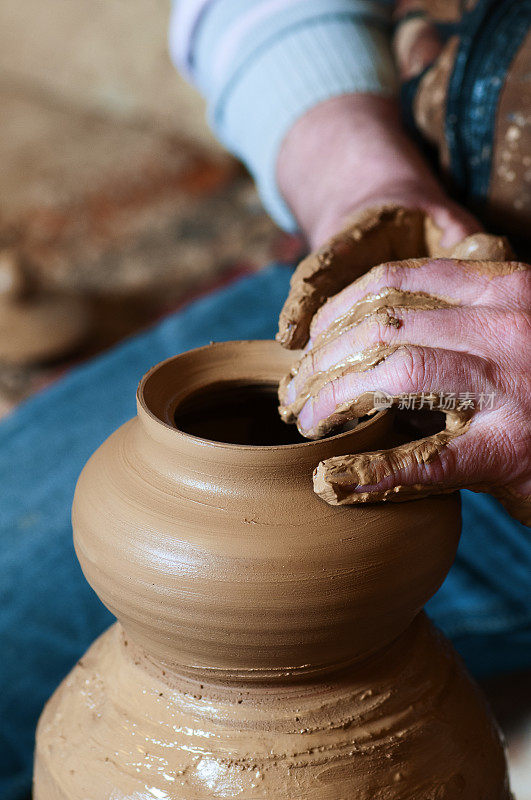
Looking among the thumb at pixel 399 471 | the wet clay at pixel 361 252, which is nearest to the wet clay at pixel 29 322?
the wet clay at pixel 361 252

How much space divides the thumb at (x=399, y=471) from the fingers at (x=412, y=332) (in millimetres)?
73

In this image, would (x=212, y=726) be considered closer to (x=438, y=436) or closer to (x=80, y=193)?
(x=438, y=436)

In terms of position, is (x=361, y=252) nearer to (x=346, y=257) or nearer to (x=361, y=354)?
(x=346, y=257)

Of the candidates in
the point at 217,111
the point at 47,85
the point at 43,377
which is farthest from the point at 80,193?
the point at 217,111

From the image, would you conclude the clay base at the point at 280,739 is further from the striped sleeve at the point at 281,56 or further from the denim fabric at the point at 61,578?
the striped sleeve at the point at 281,56

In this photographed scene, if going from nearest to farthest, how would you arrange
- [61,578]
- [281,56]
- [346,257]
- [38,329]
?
[346,257]
[61,578]
[281,56]
[38,329]

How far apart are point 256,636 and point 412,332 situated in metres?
0.27

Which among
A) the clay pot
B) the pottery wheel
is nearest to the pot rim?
the clay pot

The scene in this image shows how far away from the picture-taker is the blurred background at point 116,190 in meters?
3.20

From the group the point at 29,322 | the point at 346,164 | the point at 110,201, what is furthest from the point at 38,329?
the point at 346,164

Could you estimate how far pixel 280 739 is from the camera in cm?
65

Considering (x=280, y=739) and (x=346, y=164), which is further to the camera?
(x=346, y=164)

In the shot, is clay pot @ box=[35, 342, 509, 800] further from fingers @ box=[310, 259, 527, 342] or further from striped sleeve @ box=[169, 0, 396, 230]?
striped sleeve @ box=[169, 0, 396, 230]

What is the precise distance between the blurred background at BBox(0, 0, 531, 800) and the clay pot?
2118 mm
